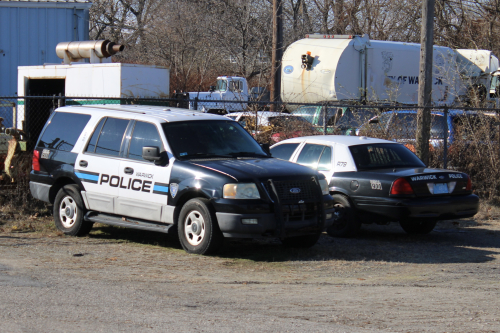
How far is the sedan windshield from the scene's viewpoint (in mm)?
9547

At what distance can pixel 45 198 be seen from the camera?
9461 millimetres

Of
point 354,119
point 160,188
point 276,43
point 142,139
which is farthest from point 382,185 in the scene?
point 276,43

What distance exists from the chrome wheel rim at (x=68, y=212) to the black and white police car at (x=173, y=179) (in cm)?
1

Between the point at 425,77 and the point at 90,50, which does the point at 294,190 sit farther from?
the point at 90,50

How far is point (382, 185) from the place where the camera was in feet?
29.6

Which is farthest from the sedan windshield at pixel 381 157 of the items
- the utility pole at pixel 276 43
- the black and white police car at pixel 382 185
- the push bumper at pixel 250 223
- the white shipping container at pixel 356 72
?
the utility pole at pixel 276 43

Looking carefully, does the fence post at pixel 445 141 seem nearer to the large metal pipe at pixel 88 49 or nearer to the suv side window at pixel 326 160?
the suv side window at pixel 326 160

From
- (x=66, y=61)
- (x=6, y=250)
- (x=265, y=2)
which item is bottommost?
(x=6, y=250)

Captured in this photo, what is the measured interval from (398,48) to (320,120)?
21.3ft

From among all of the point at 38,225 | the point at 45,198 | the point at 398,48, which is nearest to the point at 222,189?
the point at 45,198

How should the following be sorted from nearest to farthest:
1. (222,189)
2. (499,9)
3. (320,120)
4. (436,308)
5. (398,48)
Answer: (436,308) < (222,189) < (320,120) < (398,48) < (499,9)

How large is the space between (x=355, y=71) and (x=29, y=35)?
10.2 m

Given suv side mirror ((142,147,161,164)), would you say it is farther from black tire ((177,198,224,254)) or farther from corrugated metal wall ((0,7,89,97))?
corrugated metal wall ((0,7,89,97))

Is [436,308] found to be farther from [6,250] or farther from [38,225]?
[38,225]
